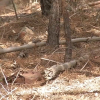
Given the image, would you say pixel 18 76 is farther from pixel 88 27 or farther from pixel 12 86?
pixel 88 27

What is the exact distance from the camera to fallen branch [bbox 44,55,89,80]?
429 cm

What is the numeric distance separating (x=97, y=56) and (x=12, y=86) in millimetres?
2131

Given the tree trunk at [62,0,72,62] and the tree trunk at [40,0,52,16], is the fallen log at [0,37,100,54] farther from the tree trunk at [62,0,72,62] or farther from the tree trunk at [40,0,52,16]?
the tree trunk at [40,0,52,16]

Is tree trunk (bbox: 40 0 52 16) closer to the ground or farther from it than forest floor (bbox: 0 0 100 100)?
farther from it

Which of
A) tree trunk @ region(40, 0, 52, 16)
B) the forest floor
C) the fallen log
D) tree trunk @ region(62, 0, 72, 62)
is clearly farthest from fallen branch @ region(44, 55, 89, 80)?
tree trunk @ region(40, 0, 52, 16)

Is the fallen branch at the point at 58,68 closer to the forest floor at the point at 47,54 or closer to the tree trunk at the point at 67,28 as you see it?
the forest floor at the point at 47,54

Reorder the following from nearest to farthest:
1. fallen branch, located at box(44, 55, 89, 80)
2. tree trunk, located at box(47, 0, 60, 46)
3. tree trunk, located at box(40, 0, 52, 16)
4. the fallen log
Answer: fallen branch, located at box(44, 55, 89, 80), tree trunk, located at box(47, 0, 60, 46), the fallen log, tree trunk, located at box(40, 0, 52, 16)

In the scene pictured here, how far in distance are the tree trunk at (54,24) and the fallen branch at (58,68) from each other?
125 centimetres

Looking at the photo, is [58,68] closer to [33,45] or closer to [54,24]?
[54,24]

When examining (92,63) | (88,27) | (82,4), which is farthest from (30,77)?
(82,4)

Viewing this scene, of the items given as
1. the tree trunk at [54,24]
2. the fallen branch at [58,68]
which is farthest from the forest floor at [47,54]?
the tree trunk at [54,24]

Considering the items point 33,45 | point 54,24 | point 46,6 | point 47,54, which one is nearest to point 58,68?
point 47,54

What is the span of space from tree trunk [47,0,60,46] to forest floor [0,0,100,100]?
23cm

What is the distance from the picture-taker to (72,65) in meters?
4.89
